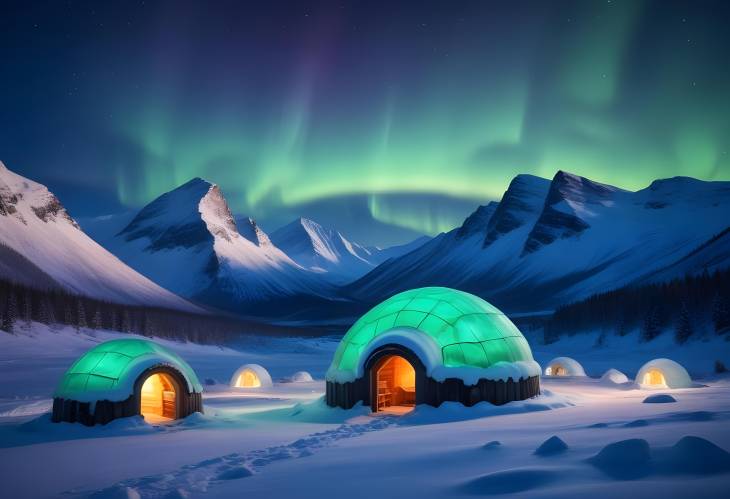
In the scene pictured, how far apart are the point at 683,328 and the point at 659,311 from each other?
1035 cm

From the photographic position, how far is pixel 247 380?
1264 inches

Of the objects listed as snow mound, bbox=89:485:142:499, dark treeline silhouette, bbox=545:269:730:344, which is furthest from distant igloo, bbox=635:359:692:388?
dark treeline silhouette, bbox=545:269:730:344

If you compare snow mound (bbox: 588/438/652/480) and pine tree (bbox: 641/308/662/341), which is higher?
pine tree (bbox: 641/308/662/341)

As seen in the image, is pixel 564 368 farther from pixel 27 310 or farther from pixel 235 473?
pixel 27 310

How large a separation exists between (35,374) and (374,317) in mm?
31688

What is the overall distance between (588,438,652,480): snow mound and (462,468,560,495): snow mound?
2.52ft

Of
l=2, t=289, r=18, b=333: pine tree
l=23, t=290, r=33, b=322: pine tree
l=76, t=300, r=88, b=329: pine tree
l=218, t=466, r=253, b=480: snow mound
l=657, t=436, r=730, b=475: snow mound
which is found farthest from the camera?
l=76, t=300, r=88, b=329: pine tree

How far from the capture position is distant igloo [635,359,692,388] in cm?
2641

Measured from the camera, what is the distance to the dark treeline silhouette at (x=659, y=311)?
62.2m

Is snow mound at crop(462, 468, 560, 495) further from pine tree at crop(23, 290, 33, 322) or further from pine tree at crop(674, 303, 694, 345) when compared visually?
pine tree at crop(23, 290, 33, 322)

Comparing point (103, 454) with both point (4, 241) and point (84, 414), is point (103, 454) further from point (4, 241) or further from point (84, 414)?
point (4, 241)

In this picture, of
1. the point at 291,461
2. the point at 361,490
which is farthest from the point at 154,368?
the point at 361,490

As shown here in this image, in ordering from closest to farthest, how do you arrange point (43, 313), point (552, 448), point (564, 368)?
1. point (552, 448)
2. point (564, 368)
3. point (43, 313)

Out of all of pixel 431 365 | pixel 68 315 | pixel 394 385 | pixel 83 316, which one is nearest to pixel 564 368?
pixel 394 385
